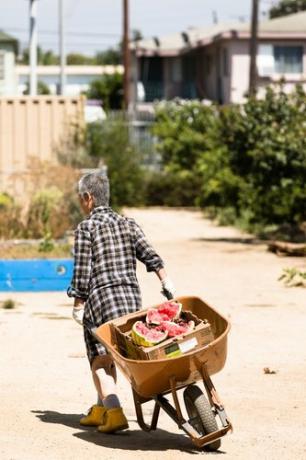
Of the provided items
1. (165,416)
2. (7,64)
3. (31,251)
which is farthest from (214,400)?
(7,64)

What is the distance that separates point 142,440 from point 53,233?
501 inches

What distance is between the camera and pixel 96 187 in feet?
30.9

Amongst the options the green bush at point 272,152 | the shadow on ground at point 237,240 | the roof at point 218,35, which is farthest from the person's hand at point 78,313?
the roof at point 218,35

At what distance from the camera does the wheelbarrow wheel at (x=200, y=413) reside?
8.55 metres

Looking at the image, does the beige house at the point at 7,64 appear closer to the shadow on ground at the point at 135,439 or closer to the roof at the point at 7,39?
the roof at the point at 7,39

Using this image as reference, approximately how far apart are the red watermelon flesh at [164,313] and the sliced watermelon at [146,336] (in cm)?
10

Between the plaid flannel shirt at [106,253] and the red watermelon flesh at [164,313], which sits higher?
the plaid flannel shirt at [106,253]

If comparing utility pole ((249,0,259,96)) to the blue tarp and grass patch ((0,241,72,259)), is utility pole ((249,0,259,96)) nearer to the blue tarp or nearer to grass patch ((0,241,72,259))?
grass patch ((0,241,72,259))

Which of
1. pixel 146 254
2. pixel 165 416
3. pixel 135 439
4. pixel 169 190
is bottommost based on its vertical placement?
pixel 169 190

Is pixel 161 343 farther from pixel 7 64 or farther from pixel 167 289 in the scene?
pixel 7 64

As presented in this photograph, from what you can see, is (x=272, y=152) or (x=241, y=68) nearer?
(x=272, y=152)

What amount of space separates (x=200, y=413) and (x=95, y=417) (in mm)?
1035

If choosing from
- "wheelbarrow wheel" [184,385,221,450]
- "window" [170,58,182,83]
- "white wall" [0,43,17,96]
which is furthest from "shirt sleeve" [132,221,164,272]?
"window" [170,58,182,83]

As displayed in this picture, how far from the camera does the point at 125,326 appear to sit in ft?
29.4
